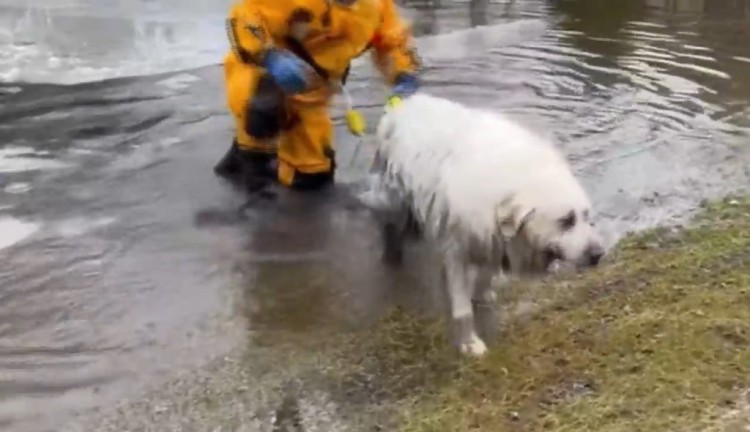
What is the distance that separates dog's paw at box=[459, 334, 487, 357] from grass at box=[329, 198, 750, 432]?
4cm

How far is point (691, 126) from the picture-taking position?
22.2 feet

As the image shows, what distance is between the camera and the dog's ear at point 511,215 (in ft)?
10.9

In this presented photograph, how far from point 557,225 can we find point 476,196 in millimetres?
324

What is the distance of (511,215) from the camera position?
132 inches

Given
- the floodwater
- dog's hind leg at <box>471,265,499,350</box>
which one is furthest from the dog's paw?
the floodwater

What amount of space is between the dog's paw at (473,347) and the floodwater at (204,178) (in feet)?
1.76

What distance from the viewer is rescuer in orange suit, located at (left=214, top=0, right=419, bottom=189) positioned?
5230mm

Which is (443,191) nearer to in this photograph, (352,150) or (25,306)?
(25,306)

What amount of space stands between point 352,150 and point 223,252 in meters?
1.69

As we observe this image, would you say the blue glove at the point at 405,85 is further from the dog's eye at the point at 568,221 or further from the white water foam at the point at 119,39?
the white water foam at the point at 119,39

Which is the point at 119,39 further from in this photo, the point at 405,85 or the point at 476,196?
the point at 476,196

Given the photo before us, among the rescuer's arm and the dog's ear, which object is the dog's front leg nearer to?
the dog's ear

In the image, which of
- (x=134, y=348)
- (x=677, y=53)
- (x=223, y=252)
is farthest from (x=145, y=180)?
(x=677, y=53)

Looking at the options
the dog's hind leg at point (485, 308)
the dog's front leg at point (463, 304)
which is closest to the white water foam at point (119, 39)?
the dog's hind leg at point (485, 308)
